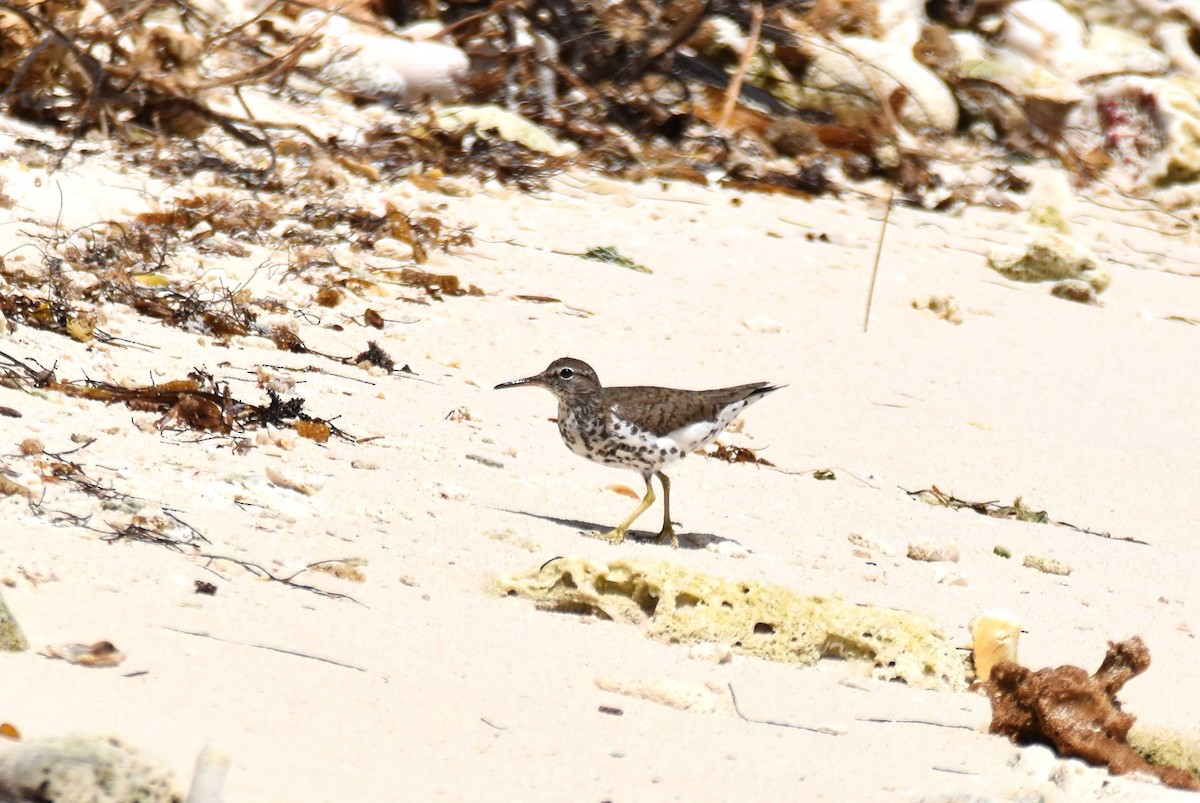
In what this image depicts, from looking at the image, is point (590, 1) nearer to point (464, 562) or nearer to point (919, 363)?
point (919, 363)

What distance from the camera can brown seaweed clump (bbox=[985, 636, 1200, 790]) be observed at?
11.3 ft

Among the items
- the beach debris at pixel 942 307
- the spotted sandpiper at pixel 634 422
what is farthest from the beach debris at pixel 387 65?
the spotted sandpiper at pixel 634 422

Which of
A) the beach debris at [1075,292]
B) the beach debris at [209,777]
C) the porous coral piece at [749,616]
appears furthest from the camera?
the beach debris at [1075,292]

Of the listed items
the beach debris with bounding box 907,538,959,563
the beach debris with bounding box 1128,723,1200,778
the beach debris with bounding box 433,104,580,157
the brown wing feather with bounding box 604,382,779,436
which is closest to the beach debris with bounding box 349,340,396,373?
the brown wing feather with bounding box 604,382,779,436

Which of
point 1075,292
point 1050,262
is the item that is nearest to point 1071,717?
point 1075,292

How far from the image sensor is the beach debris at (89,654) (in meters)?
2.98

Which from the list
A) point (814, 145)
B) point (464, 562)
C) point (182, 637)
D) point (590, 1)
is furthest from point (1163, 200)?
point (182, 637)

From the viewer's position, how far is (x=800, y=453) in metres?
6.46

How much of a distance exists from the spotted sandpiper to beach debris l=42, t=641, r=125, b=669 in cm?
227

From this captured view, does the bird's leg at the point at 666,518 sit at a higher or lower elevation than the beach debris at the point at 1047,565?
higher

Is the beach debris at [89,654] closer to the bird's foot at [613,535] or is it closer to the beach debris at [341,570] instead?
the beach debris at [341,570]

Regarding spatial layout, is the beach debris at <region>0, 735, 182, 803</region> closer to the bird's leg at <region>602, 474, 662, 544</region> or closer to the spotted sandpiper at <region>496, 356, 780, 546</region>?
the bird's leg at <region>602, 474, 662, 544</region>

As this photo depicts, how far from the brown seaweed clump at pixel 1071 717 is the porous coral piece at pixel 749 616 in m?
0.40

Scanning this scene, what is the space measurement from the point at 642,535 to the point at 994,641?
1533mm
